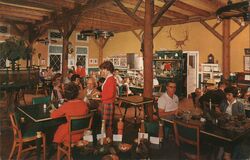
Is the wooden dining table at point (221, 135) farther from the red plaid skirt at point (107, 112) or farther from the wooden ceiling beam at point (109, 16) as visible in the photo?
the wooden ceiling beam at point (109, 16)

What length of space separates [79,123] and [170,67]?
8159 millimetres

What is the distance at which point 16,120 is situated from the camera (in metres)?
3.29

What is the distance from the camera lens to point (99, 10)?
912cm

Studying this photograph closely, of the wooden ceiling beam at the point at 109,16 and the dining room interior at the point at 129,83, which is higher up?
the wooden ceiling beam at the point at 109,16

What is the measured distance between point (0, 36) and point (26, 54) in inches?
272

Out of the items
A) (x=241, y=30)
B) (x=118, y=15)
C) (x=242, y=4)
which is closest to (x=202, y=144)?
(x=242, y=4)

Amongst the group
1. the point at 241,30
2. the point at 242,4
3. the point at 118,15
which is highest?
the point at 118,15

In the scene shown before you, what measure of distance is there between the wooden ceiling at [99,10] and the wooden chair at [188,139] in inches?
114

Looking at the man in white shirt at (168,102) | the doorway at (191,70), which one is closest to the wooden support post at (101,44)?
the doorway at (191,70)

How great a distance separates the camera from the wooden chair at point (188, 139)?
2.77m

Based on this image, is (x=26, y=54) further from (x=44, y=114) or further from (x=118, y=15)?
(x=118, y=15)

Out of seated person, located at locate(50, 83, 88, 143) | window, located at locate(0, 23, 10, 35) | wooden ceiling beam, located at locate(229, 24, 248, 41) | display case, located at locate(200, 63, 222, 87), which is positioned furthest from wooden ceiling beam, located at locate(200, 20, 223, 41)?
window, located at locate(0, 23, 10, 35)

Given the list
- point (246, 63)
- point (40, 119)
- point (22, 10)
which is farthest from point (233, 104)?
point (22, 10)

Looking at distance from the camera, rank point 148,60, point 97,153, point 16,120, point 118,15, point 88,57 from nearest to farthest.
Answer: point 97,153 < point 16,120 < point 148,60 < point 118,15 < point 88,57
